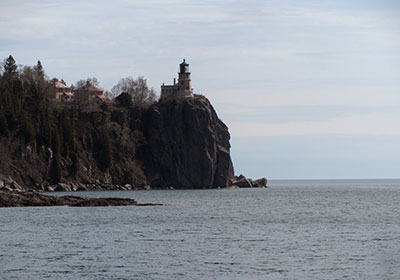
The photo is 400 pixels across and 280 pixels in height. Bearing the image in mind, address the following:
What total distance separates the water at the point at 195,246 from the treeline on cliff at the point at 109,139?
67.1 meters

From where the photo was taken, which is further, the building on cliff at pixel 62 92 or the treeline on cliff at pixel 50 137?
the building on cliff at pixel 62 92

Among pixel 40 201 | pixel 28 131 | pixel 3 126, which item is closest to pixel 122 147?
pixel 28 131

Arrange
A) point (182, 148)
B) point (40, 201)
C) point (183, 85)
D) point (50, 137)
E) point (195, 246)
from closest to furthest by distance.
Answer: point (195, 246), point (40, 201), point (50, 137), point (182, 148), point (183, 85)

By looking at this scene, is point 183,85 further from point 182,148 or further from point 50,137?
point 50,137

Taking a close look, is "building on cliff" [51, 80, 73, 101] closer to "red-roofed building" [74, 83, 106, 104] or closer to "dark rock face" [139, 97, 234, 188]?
"red-roofed building" [74, 83, 106, 104]

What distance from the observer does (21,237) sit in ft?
178

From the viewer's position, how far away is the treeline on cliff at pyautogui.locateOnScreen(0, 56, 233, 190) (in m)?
145

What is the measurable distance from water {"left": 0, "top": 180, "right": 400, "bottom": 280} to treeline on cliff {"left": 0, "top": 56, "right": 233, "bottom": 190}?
67.1 metres

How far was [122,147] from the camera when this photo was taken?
173m

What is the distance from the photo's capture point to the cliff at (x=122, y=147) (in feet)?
474

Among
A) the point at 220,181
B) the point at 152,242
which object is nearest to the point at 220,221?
the point at 152,242

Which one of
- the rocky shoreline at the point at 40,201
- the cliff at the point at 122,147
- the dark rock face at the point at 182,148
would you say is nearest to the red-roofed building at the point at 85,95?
the cliff at the point at 122,147

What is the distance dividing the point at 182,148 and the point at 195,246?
430 ft

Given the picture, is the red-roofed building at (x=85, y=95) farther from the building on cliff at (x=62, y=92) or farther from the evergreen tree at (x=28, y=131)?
the evergreen tree at (x=28, y=131)
